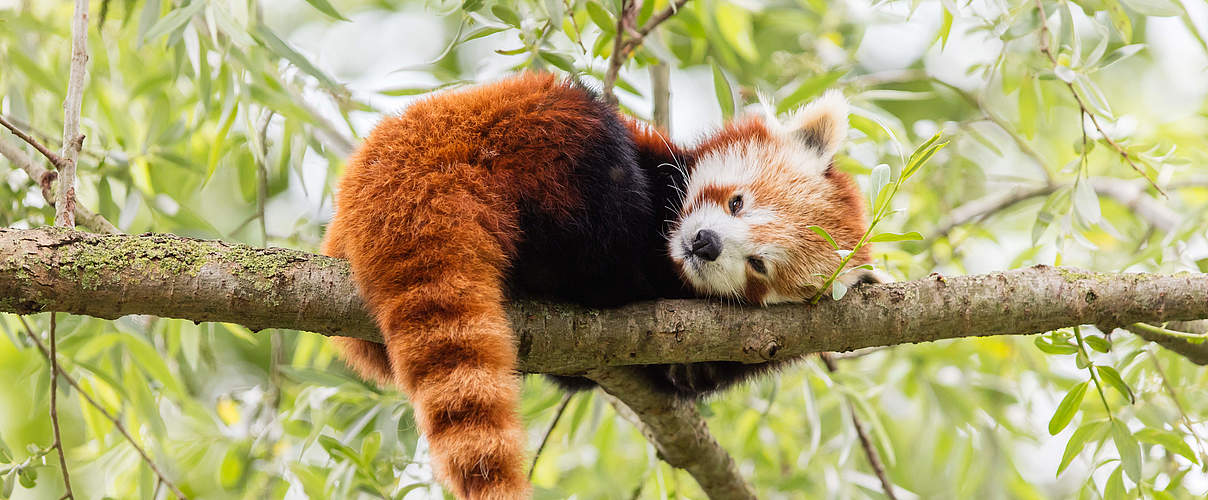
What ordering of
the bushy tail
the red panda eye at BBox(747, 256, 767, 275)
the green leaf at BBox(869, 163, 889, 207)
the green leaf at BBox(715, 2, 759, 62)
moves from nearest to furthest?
the bushy tail < the green leaf at BBox(869, 163, 889, 207) < the red panda eye at BBox(747, 256, 767, 275) < the green leaf at BBox(715, 2, 759, 62)

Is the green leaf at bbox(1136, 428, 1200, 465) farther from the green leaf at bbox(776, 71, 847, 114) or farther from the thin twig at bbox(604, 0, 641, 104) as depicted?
the thin twig at bbox(604, 0, 641, 104)

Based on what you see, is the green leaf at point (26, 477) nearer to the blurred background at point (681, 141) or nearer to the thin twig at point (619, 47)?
the blurred background at point (681, 141)

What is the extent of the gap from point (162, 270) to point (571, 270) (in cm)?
73

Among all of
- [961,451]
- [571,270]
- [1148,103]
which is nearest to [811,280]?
[571,270]

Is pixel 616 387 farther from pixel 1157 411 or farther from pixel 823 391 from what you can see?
pixel 1157 411

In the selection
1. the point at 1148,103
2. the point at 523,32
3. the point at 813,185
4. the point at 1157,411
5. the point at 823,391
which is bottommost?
the point at 1148,103

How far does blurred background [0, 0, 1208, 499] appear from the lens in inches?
85.4

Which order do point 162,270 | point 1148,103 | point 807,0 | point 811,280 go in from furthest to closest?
point 1148,103, point 807,0, point 811,280, point 162,270

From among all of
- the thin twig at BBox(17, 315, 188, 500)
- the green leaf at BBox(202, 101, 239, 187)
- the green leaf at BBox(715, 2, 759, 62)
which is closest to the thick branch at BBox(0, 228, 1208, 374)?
the thin twig at BBox(17, 315, 188, 500)

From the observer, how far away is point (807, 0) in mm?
3314

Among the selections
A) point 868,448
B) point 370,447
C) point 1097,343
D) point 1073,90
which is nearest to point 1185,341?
point 1097,343

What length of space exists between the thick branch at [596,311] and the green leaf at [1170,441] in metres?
0.29

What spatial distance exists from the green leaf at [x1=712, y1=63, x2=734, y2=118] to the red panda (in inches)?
7.2

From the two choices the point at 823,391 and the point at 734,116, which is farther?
the point at 823,391
